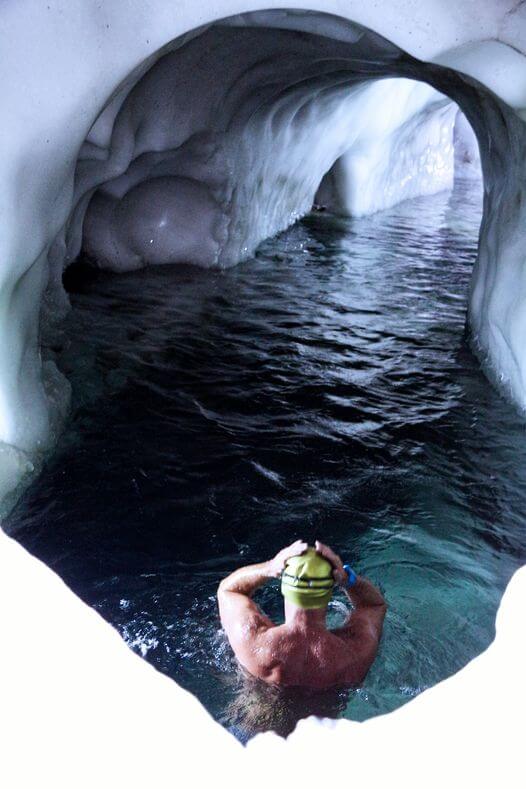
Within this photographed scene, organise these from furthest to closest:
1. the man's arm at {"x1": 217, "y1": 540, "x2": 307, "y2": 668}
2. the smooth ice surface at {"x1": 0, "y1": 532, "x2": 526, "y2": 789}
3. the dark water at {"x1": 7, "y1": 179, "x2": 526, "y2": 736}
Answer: the dark water at {"x1": 7, "y1": 179, "x2": 526, "y2": 736} < the man's arm at {"x1": 217, "y1": 540, "x2": 307, "y2": 668} < the smooth ice surface at {"x1": 0, "y1": 532, "x2": 526, "y2": 789}

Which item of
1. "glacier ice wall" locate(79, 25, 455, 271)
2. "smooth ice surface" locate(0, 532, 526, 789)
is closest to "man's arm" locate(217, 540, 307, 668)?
"smooth ice surface" locate(0, 532, 526, 789)

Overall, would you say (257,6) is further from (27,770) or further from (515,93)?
(27,770)

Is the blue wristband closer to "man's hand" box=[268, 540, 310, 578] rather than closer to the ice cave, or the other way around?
"man's hand" box=[268, 540, 310, 578]

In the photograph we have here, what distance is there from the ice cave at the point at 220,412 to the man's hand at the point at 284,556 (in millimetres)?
433

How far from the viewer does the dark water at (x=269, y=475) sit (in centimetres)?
345

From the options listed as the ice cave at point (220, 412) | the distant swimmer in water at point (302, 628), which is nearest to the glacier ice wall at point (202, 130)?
the ice cave at point (220, 412)

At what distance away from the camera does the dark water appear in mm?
3449

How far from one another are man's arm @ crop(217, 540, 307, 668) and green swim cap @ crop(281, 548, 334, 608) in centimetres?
4

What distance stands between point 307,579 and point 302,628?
19cm

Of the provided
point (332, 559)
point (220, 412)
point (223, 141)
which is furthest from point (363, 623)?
point (223, 141)

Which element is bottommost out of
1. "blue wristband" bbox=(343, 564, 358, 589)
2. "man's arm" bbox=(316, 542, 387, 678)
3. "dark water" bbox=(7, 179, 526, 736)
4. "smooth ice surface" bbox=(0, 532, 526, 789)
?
"dark water" bbox=(7, 179, 526, 736)

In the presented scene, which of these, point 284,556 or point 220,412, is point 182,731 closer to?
point 284,556

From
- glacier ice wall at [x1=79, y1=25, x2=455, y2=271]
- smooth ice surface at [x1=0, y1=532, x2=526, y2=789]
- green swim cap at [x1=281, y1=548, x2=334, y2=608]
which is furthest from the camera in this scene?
glacier ice wall at [x1=79, y1=25, x2=455, y2=271]

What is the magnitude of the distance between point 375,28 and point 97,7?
1280 millimetres
